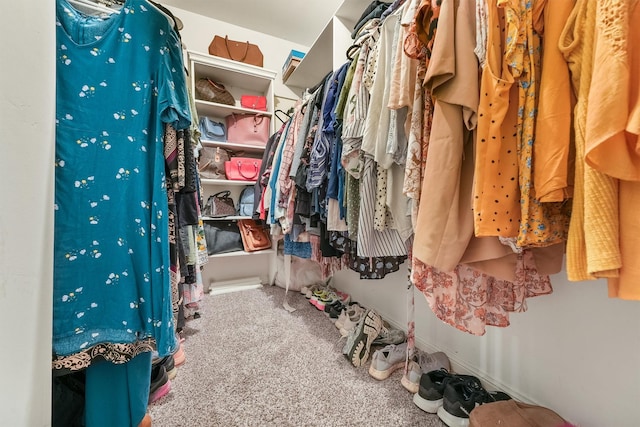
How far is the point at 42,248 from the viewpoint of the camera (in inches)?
21.5

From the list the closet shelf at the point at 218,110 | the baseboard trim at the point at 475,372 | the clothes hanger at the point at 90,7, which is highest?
the closet shelf at the point at 218,110

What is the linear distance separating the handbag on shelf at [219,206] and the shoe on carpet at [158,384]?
48.5 inches

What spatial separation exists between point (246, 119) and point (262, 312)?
61.7 inches

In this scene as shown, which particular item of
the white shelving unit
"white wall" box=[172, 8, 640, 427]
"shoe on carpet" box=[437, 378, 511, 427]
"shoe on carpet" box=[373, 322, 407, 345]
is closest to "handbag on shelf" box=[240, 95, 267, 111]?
the white shelving unit

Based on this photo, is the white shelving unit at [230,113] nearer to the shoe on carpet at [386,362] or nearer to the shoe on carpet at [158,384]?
the shoe on carpet at [158,384]

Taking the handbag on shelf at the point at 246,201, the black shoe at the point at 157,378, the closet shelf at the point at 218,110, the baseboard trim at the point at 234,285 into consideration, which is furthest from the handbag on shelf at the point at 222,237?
the black shoe at the point at 157,378

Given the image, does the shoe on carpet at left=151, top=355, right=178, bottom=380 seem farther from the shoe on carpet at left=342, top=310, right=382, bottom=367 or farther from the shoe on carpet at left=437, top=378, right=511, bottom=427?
the shoe on carpet at left=437, top=378, right=511, bottom=427

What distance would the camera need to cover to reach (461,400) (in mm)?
833

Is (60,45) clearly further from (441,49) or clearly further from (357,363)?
(357,363)

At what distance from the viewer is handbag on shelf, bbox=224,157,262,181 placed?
6.73 ft

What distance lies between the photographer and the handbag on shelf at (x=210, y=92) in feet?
6.38

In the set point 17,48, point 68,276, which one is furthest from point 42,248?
point 17,48

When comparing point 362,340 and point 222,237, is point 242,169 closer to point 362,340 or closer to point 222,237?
point 222,237

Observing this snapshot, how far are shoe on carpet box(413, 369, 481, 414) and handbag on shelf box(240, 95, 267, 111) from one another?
2.20 meters
